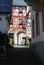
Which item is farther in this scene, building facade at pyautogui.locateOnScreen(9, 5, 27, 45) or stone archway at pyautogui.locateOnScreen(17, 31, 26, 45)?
stone archway at pyautogui.locateOnScreen(17, 31, 26, 45)

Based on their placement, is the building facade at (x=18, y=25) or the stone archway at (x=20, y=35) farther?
the stone archway at (x=20, y=35)

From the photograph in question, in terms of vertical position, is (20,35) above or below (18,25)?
below

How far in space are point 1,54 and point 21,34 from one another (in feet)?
102

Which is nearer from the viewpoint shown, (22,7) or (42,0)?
(42,0)

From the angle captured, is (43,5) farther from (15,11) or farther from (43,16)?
(15,11)

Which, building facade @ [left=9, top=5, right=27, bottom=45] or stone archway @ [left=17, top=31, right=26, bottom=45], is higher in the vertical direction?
building facade @ [left=9, top=5, right=27, bottom=45]

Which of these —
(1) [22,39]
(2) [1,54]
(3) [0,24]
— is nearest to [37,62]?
(2) [1,54]

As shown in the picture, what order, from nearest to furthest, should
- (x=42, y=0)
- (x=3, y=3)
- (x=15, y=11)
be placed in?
1. (x=42, y=0)
2. (x=3, y=3)
3. (x=15, y=11)

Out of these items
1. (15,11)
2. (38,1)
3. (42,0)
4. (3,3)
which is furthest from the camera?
(15,11)

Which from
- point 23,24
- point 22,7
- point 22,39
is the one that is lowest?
point 22,39

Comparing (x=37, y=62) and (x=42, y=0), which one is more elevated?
(x=42, y=0)

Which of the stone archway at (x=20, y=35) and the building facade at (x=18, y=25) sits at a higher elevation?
the building facade at (x=18, y=25)

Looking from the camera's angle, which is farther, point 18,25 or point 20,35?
point 20,35

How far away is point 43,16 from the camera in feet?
56.4
